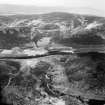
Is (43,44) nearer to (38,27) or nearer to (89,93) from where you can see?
(38,27)

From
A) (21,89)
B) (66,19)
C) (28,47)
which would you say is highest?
(66,19)

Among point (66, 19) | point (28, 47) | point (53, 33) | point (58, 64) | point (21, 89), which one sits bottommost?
point (21, 89)

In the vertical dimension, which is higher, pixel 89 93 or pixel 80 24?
pixel 80 24

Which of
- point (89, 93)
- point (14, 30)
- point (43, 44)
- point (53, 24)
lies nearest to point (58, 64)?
point (43, 44)

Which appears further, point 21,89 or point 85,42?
point 85,42

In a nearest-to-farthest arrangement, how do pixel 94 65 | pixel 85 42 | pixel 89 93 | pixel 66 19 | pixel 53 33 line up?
pixel 89 93, pixel 94 65, pixel 85 42, pixel 53 33, pixel 66 19

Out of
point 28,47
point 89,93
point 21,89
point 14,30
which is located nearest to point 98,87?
point 89,93

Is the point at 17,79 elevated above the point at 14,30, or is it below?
below

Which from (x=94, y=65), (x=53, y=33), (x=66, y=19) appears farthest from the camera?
(x=66, y=19)

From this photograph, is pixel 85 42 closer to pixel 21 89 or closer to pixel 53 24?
pixel 53 24
